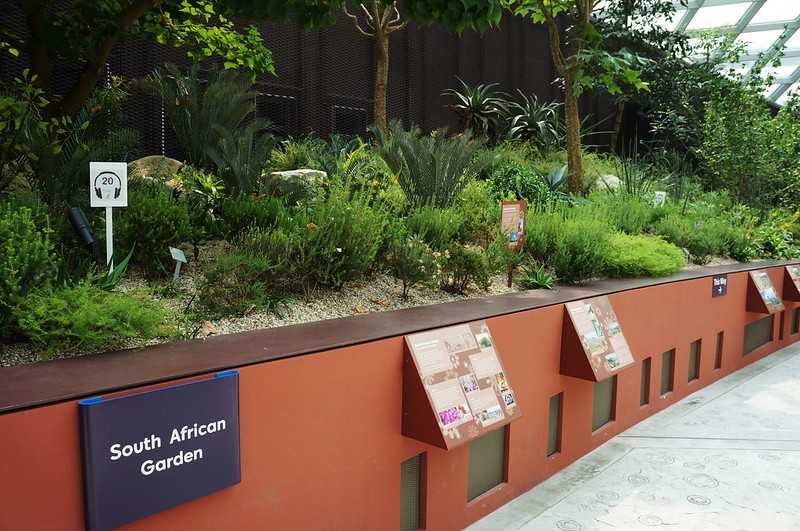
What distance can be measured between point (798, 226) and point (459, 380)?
25.9 ft

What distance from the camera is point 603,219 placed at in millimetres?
5477

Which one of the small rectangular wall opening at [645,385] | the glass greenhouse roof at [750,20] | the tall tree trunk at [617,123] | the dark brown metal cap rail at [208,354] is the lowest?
the small rectangular wall opening at [645,385]

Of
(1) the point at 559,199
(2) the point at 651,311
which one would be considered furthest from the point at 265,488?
(1) the point at 559,199

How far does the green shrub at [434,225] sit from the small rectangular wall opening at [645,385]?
1663 millimetres

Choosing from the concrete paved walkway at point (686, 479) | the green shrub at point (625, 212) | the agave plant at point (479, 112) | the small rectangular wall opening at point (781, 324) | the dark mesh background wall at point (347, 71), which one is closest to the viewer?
the concrete paved walkway at point (686, 479)

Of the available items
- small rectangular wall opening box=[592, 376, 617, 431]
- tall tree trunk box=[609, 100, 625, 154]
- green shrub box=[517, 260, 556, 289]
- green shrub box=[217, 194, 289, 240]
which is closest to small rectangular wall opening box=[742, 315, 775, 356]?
small rectangular wall opening box=[592, 376, 617, 431]

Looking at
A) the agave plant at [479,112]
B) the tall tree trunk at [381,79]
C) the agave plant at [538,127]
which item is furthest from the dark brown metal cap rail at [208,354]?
the agave plant at [538,127]

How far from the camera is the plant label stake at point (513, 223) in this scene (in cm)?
395

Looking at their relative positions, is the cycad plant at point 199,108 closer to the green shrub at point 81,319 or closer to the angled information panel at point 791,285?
the green shrub at point 81,319

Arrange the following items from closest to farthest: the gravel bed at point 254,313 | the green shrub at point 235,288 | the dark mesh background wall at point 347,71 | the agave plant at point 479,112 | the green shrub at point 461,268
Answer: the gravel bed at point 254,313, the green shrub at point 235,288, the green shrub at point 461,268, the dark mesh background wall at point 347,71, the agave plant at point 479,112

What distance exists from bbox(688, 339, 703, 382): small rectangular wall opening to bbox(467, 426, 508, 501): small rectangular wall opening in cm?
273

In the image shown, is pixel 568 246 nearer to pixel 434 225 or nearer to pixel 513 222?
pixel 513 222

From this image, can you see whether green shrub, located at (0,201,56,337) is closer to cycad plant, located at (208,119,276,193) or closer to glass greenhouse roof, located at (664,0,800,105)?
cycad plant, located at (208,119,276,193)

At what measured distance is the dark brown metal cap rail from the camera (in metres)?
1.69
